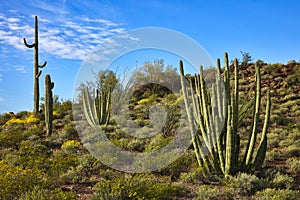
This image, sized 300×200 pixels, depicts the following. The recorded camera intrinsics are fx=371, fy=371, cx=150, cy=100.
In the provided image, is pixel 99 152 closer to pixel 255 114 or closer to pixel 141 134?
pixel 141 134

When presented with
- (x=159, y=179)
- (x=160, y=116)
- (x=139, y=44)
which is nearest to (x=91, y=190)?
(x=159, y=179)

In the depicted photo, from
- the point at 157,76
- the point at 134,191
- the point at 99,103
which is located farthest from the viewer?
the point at 157,76

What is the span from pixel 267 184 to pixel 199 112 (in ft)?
6.40

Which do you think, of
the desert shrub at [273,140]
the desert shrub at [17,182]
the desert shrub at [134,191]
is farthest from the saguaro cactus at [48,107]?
the desert shrub at [273,140]

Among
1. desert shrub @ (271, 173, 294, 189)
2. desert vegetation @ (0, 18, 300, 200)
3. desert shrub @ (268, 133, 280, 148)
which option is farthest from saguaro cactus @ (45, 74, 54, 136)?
desert shrub @ (271, 173, 294, 189)

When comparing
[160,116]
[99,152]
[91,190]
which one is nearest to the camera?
[91,190]

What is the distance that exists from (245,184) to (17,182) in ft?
13.9

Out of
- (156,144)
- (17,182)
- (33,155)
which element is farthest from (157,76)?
(17,182)

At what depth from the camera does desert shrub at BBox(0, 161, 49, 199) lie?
664 centimetres

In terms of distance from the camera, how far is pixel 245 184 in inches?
273

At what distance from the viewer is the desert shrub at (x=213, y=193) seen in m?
6.55

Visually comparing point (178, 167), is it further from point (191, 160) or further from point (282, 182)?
point (282, 182)

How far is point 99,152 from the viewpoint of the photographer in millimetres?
9758

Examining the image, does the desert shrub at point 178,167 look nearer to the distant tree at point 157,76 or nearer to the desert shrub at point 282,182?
the desert shrub at point 282,182
